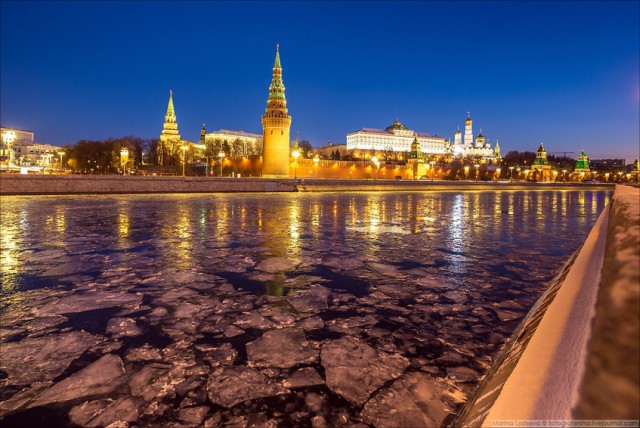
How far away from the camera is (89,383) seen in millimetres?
2312

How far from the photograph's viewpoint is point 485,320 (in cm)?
329

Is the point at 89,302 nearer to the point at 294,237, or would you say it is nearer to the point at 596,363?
the point at 596,363

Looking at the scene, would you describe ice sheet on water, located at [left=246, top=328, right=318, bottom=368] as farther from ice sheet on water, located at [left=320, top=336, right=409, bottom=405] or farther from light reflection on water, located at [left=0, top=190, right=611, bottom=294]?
light reflection on water, located at [left=0, top=190, right=611, bottom=294]

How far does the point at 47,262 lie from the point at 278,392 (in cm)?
465

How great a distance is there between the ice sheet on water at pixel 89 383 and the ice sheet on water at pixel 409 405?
1484 mm

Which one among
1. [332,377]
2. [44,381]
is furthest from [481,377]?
[44,381]

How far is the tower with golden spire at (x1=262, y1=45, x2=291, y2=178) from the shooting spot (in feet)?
206

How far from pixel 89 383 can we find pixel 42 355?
620mm

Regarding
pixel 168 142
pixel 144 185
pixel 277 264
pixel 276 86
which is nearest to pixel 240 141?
pixel 168 142

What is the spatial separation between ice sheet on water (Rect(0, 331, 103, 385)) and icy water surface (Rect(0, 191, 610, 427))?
13 mm

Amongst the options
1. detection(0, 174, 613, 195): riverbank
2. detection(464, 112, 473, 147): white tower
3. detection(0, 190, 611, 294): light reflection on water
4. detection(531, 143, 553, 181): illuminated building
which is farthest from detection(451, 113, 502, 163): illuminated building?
detection(0, 190, 611, 294): light reflection on water

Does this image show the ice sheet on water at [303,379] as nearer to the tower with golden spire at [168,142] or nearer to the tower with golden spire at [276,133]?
the tower with golden spire at [276,133]

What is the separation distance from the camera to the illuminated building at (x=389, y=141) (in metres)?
136

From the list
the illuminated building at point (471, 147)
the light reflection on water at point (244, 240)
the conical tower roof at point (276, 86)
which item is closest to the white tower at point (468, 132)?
the illuminated building at point (471, 147)
